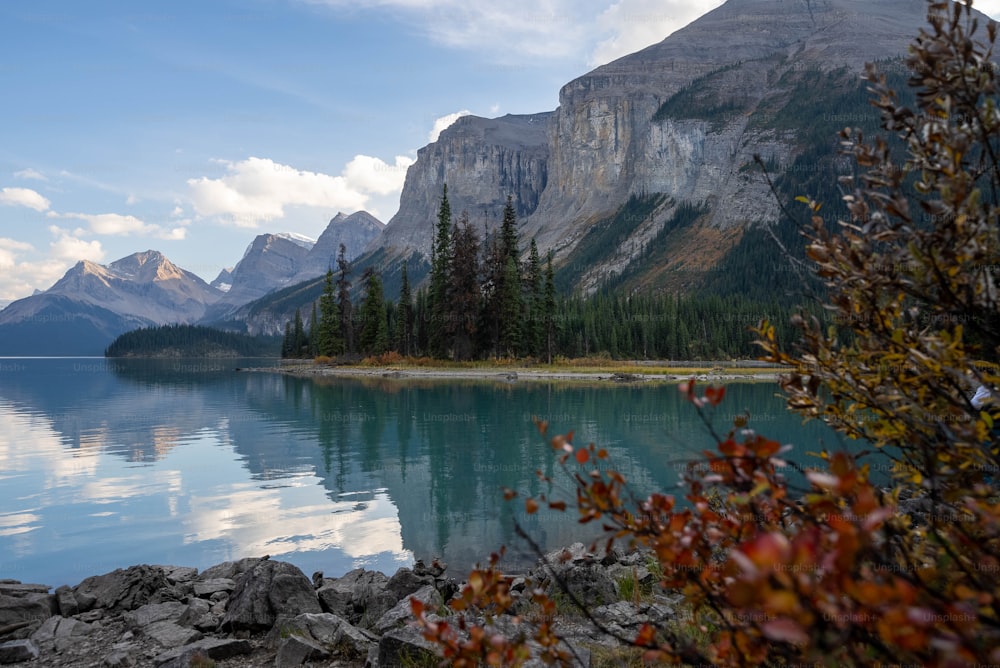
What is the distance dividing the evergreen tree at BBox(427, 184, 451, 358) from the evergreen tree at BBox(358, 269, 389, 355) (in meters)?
9.90

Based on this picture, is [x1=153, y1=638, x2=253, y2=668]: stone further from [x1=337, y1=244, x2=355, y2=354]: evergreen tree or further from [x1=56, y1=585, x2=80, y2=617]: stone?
[x1=337, y1=244, x2=355, y2=354]: evergreen tree

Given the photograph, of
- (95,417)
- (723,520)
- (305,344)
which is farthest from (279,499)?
(305,344)

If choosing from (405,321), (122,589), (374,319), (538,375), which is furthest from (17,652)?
(405,321)

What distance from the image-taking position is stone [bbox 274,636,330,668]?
284 inches

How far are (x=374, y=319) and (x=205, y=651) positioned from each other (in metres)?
86.6

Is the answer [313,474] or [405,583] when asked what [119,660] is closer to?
[405,583]

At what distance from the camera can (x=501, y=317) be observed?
80.2 meters

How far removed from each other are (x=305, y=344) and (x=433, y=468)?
408ft

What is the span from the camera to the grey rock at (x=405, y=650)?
619 centimetres

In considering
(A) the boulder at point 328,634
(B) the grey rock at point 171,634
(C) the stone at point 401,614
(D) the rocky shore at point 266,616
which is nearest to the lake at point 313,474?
(C) the stone at point 401,614

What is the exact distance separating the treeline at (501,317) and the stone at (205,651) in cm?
6627

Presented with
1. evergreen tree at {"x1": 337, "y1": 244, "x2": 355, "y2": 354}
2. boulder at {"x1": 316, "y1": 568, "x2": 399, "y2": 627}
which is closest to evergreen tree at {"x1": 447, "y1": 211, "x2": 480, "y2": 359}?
evergreen tree at {"x1": 337, "y1": 244, "x2": 355, "y2": 354}

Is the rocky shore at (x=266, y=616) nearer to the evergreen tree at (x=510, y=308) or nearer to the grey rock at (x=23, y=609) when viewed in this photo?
the grey rock at (x=23, y=609)

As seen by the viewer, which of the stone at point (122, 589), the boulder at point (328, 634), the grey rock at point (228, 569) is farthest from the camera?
the grey rock at point (228, 569)
